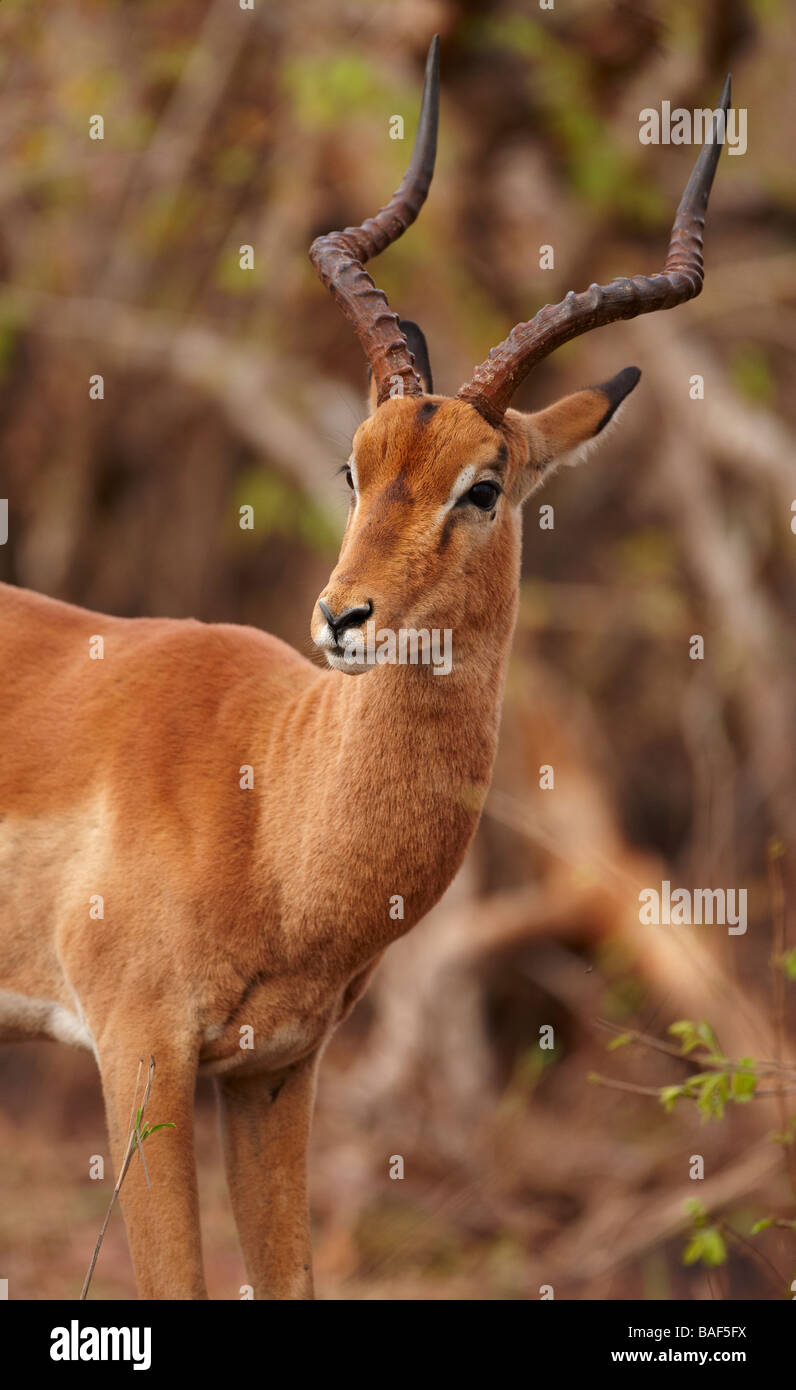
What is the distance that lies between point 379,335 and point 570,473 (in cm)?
1135

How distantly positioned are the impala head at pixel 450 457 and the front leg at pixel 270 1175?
188 cm

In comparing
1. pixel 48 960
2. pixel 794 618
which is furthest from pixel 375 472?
pixel 794 618

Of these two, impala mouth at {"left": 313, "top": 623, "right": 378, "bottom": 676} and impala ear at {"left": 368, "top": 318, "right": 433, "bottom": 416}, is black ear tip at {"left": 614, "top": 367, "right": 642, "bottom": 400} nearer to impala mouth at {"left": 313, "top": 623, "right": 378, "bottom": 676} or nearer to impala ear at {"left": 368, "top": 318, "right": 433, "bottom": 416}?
impala ear at {"left": 368, "top": 318, "right": 433, "bottom": 416}

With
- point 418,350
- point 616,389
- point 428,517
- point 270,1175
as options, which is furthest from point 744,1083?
point 418,350

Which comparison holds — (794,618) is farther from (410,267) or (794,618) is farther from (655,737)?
(410,267)

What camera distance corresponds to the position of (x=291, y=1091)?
5.82 m

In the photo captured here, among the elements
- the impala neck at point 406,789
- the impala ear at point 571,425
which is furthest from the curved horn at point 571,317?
the impala neck at point 406,789

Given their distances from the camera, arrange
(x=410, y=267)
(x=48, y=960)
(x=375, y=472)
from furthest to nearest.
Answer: (x=410, y=267)
(x=48, y=960)
(x=375, y=472)

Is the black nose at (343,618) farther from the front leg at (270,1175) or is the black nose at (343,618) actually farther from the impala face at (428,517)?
the front leg at (270,1175)

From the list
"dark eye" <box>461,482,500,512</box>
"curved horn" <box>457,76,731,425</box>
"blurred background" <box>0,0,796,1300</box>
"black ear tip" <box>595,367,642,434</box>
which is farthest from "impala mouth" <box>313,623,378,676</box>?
"blurred background" <box>0,0,796,1300</box>

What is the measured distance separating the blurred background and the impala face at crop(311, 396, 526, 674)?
20.2 feet

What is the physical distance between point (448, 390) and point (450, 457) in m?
8.27

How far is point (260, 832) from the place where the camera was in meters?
5.44

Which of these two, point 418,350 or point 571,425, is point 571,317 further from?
point 418,350
